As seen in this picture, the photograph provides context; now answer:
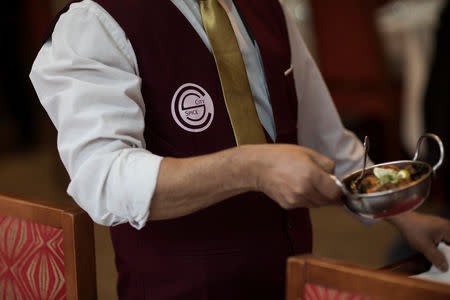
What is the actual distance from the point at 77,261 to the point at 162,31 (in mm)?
439

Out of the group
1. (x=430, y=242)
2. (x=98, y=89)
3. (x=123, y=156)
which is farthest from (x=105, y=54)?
(x=430, y=242)

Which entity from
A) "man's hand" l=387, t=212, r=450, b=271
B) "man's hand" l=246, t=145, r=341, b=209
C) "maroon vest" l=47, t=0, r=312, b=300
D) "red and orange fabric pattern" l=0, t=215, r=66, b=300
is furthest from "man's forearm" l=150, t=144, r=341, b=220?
"man's hand" l=387, t=212, r=450, b=271

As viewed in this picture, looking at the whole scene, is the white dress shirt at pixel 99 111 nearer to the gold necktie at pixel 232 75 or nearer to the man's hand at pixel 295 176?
the gold necktie at pixel 232 75

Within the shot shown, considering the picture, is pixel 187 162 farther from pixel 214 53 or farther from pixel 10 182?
pixel 10 182

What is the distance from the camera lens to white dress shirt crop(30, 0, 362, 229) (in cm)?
105

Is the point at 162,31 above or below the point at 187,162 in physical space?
above

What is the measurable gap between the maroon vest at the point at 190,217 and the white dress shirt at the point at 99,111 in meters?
0.04

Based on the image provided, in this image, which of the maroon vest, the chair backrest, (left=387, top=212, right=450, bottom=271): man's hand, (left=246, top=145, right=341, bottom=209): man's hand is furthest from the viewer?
(left=387, top=212, right=450, bottom=271): man's hand

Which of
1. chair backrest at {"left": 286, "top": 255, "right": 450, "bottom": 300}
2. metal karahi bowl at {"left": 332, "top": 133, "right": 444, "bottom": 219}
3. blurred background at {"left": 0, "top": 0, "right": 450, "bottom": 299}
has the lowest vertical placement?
blurred background at {"left": 0, "top": 0, "right": 450, "bottom": 299}

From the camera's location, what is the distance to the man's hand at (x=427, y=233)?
1315 millimetres

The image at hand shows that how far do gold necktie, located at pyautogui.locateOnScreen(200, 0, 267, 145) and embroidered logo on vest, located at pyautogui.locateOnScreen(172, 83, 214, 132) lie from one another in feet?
0.14

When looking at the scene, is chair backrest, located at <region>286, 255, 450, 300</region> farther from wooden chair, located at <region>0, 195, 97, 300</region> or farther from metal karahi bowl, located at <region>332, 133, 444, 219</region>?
wooden chair, located at <region>0, 195, 97, 300</region>

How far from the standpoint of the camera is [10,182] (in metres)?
4.42

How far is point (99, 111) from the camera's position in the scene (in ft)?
3.59
